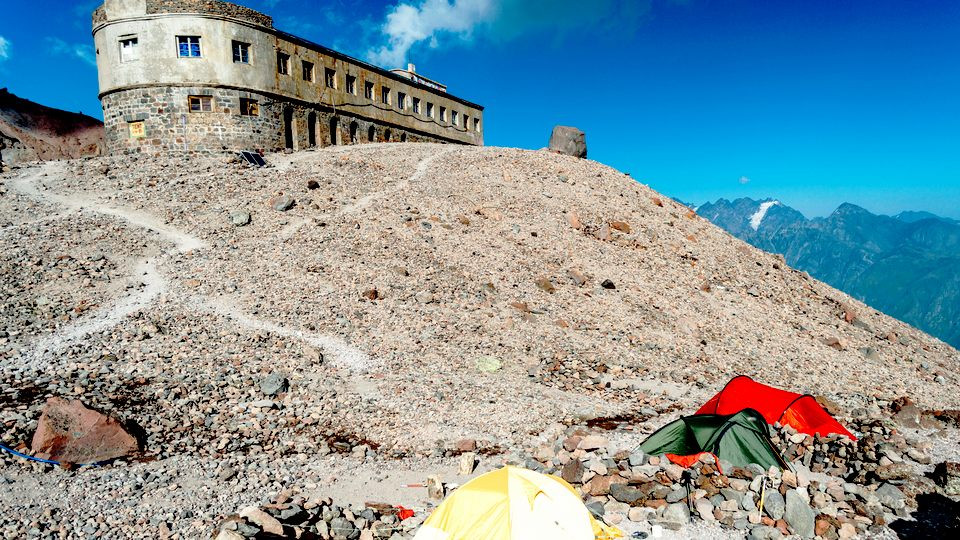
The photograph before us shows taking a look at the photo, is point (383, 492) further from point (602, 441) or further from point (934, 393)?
point (934, 393)

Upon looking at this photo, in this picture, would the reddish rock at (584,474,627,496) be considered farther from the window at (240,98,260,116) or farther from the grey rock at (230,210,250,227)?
the window at (240,98,260,116)

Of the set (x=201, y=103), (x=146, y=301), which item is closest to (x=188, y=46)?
(x=201, y=103)

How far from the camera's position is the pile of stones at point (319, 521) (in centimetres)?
903

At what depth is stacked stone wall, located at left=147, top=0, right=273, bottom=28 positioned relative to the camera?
126ft

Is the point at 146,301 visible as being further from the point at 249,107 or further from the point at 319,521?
the point at 249,107

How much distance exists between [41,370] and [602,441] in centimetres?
1545

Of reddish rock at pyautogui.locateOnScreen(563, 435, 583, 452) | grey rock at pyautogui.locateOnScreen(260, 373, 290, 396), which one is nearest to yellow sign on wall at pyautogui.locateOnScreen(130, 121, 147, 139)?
grey rock at pyautogui.locateOnScreen(260, 373, 290, 396)

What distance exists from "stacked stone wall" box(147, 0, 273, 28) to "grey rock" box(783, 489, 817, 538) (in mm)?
45799

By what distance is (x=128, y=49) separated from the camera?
39594mm

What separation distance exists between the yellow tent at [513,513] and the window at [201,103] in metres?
41.1

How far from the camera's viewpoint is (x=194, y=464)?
11672 mm

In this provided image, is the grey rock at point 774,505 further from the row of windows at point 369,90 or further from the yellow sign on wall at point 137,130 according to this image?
the yellow sign on wall at point 137,130

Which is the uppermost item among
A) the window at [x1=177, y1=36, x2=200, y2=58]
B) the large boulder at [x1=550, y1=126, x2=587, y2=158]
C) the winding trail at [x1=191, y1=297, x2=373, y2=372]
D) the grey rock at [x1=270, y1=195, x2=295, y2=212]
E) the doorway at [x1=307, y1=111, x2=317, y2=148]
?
the window at [x1=177, y1=36, x2=200, y2=58]

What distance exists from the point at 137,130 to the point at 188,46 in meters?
7.65
